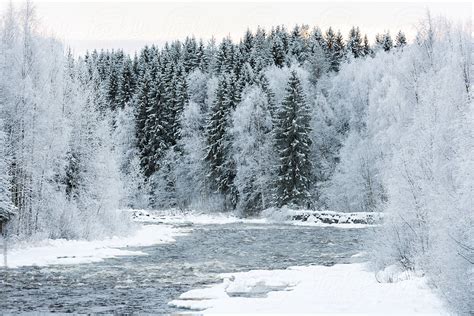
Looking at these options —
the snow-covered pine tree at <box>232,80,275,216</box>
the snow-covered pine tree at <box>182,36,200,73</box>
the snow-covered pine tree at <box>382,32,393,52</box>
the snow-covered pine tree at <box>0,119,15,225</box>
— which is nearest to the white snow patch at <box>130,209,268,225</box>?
the snow-covered pine tree at <box>232,80,275,216</box>

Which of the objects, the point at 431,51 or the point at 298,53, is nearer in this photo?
the point at 431,51

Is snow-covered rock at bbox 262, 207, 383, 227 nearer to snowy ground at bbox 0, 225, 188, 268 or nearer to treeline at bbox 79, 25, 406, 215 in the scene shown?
treeline at bbox 79, 25, 406, 215

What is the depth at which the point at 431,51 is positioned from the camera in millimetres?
29203

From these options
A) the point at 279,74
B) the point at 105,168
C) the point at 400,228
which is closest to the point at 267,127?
the point at 279,74

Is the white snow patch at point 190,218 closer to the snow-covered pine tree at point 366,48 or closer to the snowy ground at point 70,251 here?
the snowy ground at point 70,251

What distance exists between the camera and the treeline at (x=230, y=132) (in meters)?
52.5

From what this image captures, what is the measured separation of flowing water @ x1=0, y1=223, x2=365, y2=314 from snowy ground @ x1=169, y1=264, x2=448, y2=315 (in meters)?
0.97

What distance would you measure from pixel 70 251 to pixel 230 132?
104 ft

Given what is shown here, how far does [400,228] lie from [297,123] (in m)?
35.2

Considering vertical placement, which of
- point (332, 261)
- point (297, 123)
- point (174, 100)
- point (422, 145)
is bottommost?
point (332, 261)

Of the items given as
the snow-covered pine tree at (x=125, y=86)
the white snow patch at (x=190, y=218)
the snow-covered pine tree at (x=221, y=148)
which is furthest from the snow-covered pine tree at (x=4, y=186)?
the snow-covered pine tree at (x=125, y=86)

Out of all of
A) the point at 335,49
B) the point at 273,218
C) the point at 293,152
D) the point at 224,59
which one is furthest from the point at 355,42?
the point at 273,218

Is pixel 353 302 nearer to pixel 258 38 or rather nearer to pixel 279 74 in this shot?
pixel 279 74

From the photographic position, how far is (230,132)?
185 feet
